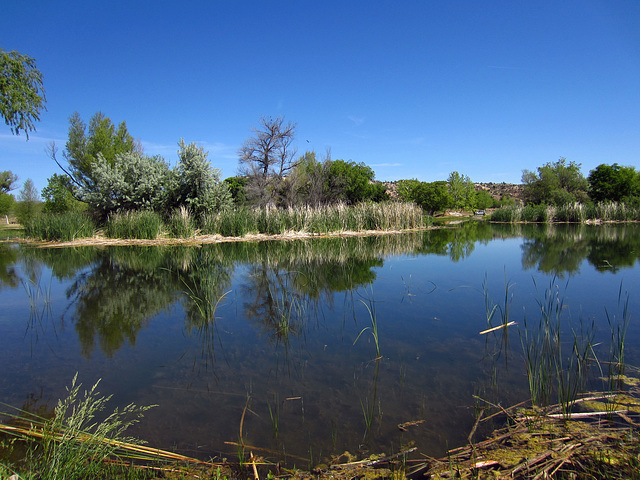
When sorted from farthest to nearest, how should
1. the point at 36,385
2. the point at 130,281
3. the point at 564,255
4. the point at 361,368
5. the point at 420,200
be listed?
the point at 420,200 < the point at 564,255 < the point at 130,281 < the point at 361,368 < the point at 36,385

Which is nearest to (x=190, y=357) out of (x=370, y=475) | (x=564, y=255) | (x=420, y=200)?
(x=370, y=475)

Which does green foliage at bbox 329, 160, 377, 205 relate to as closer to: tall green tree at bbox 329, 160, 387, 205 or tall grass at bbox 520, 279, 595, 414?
tall green tree at bbox 329, 160, 387, 205

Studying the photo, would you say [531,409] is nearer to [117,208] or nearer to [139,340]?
[139,340]

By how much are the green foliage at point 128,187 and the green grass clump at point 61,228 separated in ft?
4.79

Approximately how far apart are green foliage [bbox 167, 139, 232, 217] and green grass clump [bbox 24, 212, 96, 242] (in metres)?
3.71

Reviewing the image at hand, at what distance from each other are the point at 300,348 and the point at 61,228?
15657mm

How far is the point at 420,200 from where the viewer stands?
117ft

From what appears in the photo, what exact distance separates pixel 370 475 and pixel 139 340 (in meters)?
2.92

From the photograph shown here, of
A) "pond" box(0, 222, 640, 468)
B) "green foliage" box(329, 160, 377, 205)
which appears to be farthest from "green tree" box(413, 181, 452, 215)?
"pond" box(0, 222, 640, 468)

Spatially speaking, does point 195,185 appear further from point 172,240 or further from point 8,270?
point 8,270

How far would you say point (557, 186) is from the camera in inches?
1495

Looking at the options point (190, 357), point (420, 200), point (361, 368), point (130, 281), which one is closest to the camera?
point (361, 368)

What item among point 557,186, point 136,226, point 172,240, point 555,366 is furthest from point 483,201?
point 555,366

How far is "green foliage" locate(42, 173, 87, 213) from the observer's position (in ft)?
84.9
